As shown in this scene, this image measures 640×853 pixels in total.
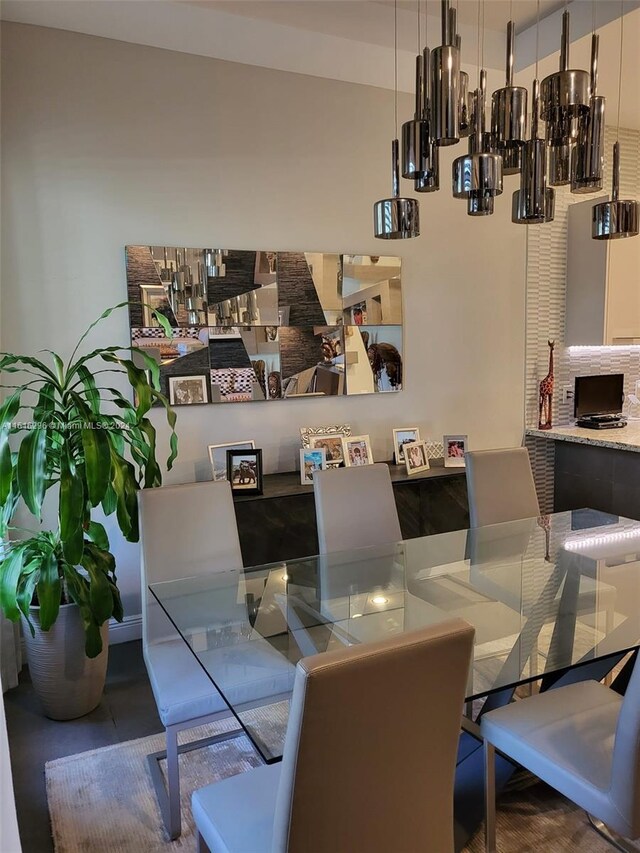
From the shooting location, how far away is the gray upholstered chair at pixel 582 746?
1449 mm

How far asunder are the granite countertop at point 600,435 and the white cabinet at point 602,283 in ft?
1.94

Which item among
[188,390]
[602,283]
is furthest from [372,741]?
[602,283]

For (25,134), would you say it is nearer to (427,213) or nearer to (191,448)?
(191,448)

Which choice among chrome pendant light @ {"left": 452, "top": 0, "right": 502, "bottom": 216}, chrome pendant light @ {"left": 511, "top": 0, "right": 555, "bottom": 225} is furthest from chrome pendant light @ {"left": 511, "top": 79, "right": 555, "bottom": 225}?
chrome pendant light @ {"left": 452, "top": 0, "right": 502, "bottom": 216}

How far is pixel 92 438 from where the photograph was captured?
2344 mm

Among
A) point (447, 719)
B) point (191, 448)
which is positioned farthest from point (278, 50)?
point (447, 719)

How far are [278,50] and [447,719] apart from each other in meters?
3.16

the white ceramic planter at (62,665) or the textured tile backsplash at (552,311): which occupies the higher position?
the textured tile backsplash at (552,311)

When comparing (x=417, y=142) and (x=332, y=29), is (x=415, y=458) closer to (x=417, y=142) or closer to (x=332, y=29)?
(x=417, y=142)

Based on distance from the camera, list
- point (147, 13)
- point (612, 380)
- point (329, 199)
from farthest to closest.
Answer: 1. point (612, 380)
2. point (329, 199)
3. point (147, 13)

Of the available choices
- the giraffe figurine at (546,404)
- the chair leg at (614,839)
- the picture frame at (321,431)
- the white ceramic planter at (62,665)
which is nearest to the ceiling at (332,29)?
the giraffe figurine at (546,404)

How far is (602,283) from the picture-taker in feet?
14.0

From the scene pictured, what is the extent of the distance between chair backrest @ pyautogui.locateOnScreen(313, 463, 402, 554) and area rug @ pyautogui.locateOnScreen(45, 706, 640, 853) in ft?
2.91

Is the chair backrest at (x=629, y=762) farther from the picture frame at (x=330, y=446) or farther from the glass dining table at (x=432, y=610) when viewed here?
the picture frame at (x=330, y=446)
